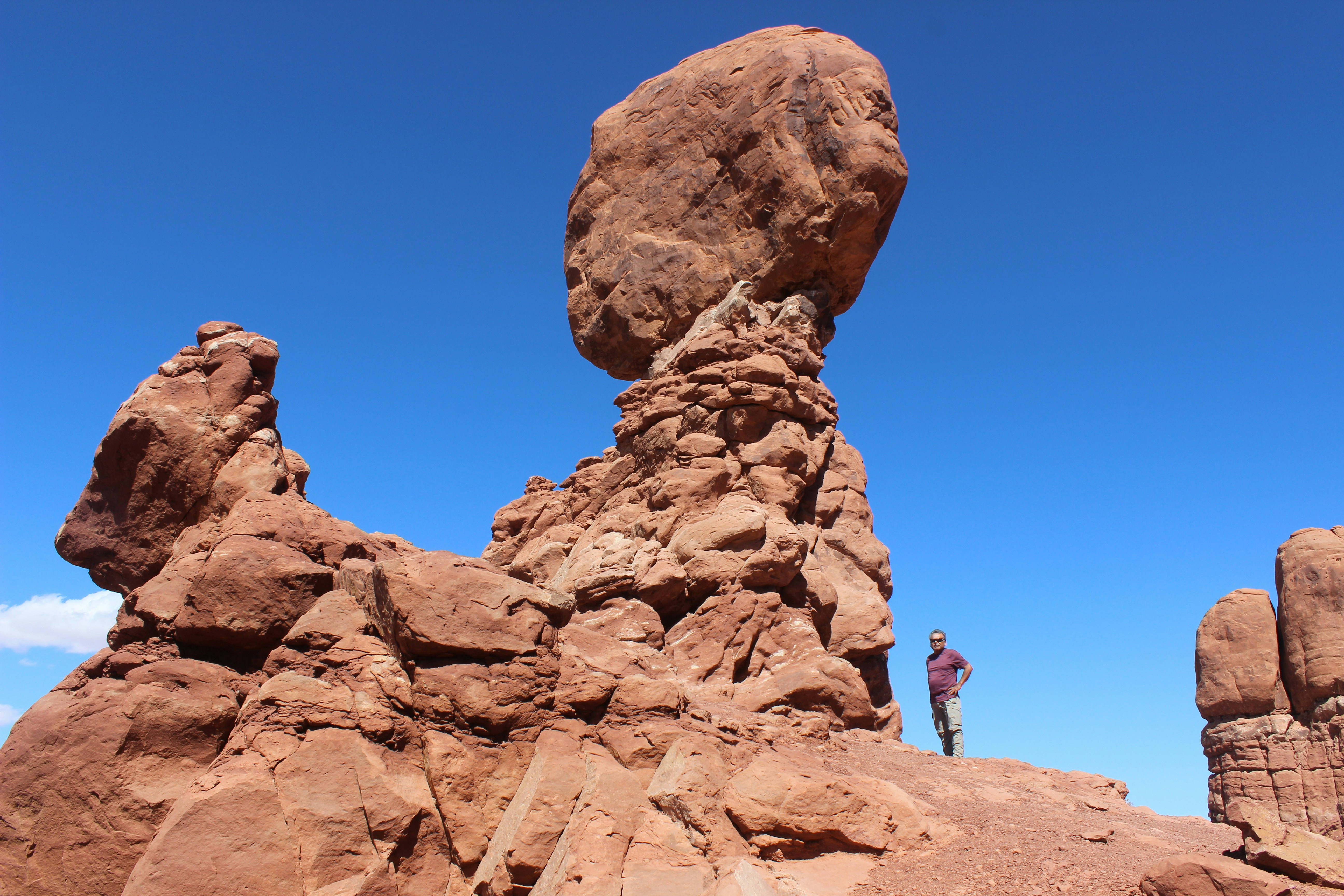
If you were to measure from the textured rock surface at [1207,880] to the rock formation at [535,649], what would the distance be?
1844mm

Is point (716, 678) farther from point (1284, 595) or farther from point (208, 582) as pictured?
point (1284, 595)

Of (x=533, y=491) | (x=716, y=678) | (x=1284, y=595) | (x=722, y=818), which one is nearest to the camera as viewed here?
(x=722, y=818)

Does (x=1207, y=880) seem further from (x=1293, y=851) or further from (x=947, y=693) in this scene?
(x=947, y=693)

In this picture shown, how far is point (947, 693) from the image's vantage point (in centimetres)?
1247

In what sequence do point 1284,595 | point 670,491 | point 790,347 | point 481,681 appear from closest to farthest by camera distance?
point 481,681 → point 670,491 → point 790,347 → point 1284,595

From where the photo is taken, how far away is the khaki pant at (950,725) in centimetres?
1233

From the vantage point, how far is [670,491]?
12539mm

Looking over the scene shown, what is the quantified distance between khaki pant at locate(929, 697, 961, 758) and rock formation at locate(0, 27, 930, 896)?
2.63 ft

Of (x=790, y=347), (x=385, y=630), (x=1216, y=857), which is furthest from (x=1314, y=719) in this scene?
(x=385, y=630)

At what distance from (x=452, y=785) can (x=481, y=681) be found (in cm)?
81

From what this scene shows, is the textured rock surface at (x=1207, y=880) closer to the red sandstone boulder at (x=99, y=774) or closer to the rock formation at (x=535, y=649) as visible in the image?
the rock formation at (x=535, y=649)

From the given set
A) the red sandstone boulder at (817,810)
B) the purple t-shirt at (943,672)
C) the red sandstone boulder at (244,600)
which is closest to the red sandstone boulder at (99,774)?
the red sandstone boulder at (244,600)

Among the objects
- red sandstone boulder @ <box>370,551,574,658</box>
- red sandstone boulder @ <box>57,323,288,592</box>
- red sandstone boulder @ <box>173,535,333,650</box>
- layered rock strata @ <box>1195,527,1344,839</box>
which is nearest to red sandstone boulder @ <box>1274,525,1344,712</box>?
layered rock strata @ <box>1195,527,1344,839</box>

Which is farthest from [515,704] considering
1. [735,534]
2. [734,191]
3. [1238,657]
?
[1238,657]
